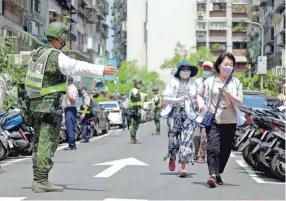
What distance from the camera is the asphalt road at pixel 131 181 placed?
1001cm

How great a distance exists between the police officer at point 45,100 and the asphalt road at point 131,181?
1.24 ft

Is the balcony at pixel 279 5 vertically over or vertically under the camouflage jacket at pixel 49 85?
over

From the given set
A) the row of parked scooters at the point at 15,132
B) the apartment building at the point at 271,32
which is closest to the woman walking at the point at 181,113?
the row of parked scooters at the point at 15,132

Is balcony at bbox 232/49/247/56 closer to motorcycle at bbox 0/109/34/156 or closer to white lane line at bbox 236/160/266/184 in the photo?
motorcycle at bbox 0/109/34/156

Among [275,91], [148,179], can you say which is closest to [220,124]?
[148,179]

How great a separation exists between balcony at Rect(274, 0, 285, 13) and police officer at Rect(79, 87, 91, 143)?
52617 mm

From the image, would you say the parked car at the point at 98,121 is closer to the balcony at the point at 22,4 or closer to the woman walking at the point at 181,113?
the woman walking at the point at 181,113

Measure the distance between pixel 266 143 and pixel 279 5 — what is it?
214ft

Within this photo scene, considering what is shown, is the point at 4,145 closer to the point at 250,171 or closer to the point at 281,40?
the point at 250,171

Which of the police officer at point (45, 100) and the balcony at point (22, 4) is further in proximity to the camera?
the balcony at point (22, 4)

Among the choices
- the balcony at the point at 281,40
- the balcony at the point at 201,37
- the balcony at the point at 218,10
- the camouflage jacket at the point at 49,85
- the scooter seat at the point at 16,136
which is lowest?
the scooter seat at the point at 16,136

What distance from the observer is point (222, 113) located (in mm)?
11297

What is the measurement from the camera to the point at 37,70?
33.4ft

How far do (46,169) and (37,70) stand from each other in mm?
1307
